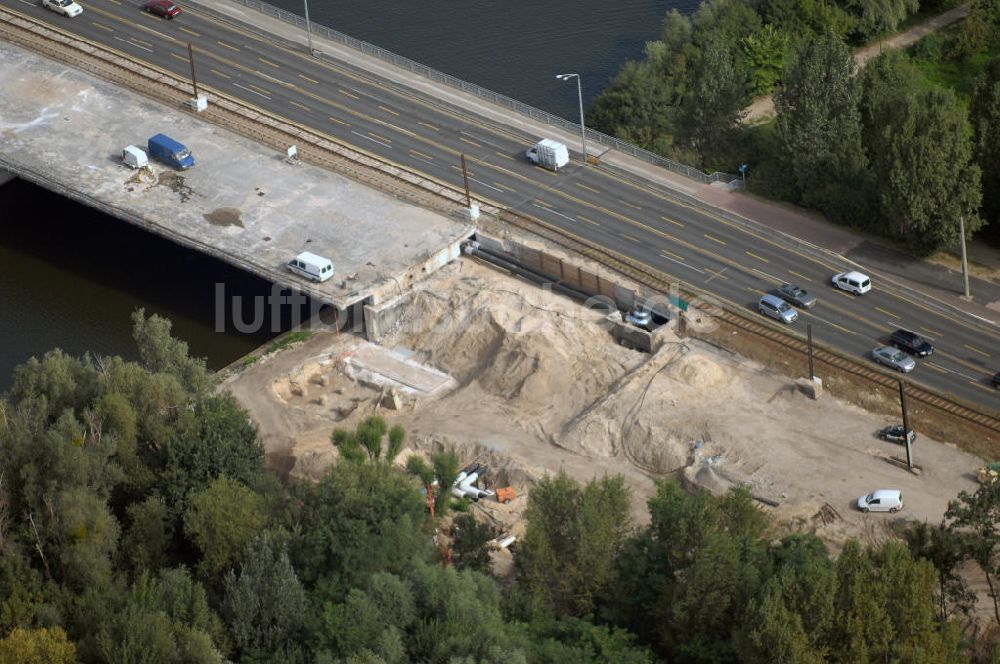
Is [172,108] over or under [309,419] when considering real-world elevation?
over

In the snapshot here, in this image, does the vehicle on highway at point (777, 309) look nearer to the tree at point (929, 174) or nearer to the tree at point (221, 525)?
the tree at point (929, 174)

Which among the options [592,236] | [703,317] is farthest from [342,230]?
[703,317]

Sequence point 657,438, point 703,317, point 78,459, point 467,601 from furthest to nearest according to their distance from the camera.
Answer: point 703,317 → point 657,438 → point 78,459 → point 467,601

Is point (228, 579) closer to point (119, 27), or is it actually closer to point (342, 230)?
point (342, 230)

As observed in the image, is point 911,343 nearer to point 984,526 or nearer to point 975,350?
point 975,350

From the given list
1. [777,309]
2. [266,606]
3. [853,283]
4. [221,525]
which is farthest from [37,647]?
[853,283]

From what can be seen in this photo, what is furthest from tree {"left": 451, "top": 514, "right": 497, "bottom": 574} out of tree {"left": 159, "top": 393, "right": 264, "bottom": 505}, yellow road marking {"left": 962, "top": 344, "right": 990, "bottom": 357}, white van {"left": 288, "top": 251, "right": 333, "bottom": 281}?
yellow road marking {"left": 962, "top": 344, "right": 990, "bottom": 357}
